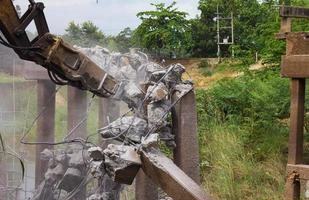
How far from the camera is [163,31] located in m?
24.3

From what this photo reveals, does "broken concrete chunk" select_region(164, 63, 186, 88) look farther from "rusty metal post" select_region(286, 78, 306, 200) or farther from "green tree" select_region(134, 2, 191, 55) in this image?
"green tree" select_region(134, 2, 191, 55)

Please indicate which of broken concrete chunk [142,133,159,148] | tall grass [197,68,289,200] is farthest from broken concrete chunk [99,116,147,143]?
tall grass [197,68,289,200]

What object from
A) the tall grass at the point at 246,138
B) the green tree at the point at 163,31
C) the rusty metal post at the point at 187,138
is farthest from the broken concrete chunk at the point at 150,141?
the green tree at the point at 163,31

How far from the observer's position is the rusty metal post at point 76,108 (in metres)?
5.05

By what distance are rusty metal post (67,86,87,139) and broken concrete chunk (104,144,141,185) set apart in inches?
66.9

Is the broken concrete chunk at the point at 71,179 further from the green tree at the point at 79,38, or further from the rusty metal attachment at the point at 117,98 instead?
the green tree at the point at 79,38

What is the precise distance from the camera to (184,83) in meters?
3.99

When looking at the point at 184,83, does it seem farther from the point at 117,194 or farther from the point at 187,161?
the point at 117,194

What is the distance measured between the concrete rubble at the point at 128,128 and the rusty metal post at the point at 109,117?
2 centimetres

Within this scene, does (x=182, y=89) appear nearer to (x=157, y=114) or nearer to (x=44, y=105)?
(x=157, y=114)

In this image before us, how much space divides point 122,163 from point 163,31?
21.3m

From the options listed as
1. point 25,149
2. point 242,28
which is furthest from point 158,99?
point 242,28

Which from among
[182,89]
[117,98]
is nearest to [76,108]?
[117,98]

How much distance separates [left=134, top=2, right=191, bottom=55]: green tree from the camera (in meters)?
24.1
